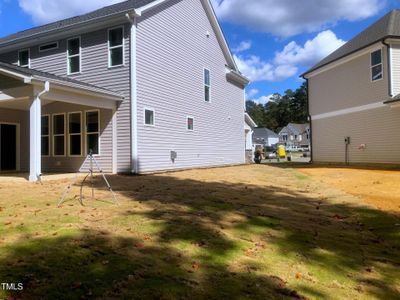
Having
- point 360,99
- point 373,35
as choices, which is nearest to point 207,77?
point 360,99

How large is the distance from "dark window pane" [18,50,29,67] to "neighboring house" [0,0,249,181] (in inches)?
2.7

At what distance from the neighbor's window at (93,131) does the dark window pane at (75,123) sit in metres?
0.48

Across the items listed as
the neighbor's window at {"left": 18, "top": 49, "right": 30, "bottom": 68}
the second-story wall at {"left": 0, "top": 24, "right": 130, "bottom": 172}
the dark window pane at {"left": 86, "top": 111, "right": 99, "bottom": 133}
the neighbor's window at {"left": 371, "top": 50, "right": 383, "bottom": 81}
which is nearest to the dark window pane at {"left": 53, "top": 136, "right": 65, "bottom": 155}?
the second-story wall at {"left": 0, "top": 24, "right": 130, "bottom": 172}

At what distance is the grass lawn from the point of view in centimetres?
378

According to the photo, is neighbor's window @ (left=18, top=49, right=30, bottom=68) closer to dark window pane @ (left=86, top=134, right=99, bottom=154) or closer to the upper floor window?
the upper floor window

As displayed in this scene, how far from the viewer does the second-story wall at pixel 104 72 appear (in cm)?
1401

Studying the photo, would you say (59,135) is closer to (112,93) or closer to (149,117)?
(112,93)

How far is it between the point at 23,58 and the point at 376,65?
16970 millimetres

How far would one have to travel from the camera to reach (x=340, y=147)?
2242cm

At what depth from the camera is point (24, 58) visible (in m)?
17.3

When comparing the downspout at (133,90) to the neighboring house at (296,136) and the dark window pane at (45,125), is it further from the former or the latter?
the neighboring house at (296,136)

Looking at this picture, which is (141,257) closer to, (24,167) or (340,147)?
(24,167)

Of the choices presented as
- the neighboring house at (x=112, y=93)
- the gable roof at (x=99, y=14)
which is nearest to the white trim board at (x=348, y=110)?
the neighboring house at (x=112, y=93)

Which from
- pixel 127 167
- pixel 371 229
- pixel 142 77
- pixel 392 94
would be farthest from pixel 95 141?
pixel 392 94
